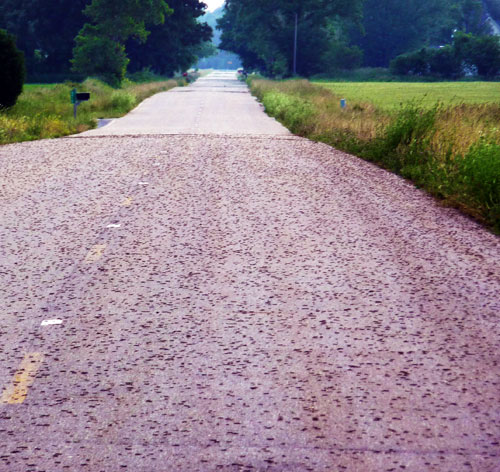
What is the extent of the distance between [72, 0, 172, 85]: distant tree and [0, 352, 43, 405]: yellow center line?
5306 centimetres

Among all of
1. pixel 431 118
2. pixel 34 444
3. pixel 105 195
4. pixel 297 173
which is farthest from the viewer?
pixel 431 118

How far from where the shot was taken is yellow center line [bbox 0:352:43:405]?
410cm

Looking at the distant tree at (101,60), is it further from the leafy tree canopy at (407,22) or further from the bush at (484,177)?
the leafy tree canopy at (407,22)

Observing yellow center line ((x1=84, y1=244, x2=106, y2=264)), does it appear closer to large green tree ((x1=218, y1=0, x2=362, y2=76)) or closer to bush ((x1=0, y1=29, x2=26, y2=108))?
bush ((x1=0, y1=29, x2=26, y2=108))

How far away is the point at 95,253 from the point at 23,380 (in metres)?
3.11

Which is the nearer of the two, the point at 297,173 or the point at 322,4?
the point at 297,173

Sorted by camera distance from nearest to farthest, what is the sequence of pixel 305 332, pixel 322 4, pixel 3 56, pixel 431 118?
pixel 305 332 < pixel 431 118 < pixel 3 56 < pixel 322 4

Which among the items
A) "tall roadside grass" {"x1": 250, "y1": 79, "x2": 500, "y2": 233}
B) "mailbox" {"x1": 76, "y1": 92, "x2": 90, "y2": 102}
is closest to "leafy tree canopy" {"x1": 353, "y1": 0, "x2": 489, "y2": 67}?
"mailbox" {"x1": 76, "y1": 92, "x2": 90, "y2": 102}

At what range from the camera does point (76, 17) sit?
7550 cm

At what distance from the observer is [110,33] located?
59.5 metres

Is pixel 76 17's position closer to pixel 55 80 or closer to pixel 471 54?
pixel 55 80

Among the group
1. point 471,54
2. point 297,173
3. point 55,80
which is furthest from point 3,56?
point 471,54

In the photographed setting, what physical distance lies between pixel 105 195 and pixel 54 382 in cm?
669

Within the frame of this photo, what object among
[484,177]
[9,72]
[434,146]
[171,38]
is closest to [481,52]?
[171,38]
